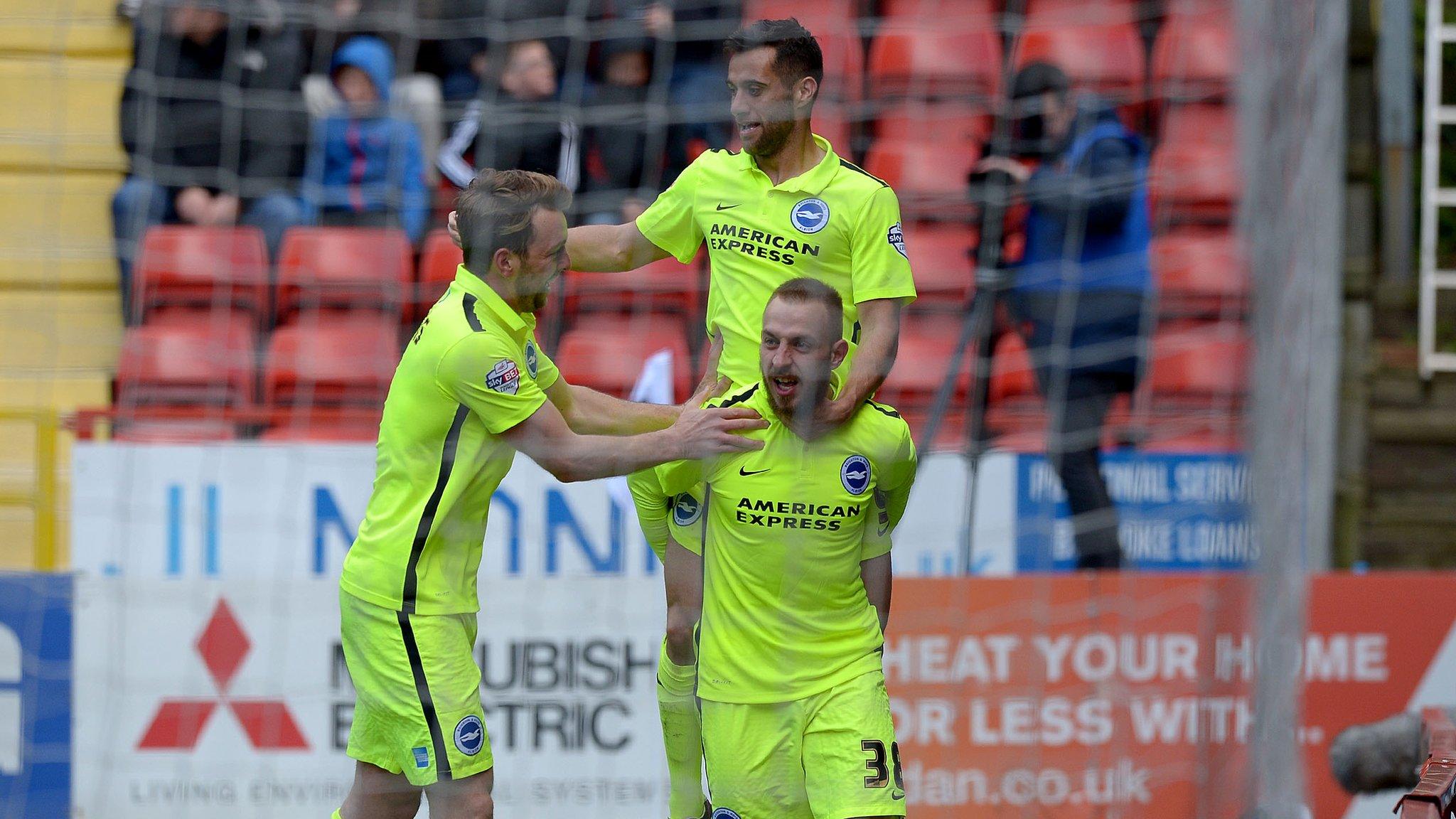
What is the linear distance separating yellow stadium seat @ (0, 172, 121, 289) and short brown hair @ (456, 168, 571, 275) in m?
3.13

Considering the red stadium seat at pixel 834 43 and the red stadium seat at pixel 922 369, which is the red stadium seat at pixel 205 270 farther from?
the red stadium seat at pixel 922 369

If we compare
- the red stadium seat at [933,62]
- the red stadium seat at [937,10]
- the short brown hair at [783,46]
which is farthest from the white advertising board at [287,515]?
the short brown hair at [783,46]

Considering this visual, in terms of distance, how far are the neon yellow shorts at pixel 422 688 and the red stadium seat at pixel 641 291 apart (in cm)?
224

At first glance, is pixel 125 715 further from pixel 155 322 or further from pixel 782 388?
pixel 782 388

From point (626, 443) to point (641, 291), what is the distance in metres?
2.39

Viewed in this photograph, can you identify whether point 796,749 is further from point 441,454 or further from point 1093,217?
point 1093,217

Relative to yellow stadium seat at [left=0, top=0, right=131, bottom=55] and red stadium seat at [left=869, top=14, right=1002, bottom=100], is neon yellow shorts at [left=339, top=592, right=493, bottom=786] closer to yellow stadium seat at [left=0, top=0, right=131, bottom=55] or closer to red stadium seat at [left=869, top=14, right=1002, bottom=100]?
red stadium seat at [left=869, top=14, right=1002, bottom=100]

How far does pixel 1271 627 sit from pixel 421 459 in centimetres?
185

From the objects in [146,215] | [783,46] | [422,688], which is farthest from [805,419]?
[146,215]

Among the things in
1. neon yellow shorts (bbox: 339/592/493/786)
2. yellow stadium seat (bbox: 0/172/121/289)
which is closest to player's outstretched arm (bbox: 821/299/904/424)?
neon yellow shorts (bbox: 339/592/493/786)

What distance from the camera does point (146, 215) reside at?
19.5ft

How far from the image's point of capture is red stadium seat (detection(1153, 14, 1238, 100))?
5.93 metres

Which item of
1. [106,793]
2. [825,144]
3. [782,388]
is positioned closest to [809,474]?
[782,388]

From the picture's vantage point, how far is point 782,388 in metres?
3.31
